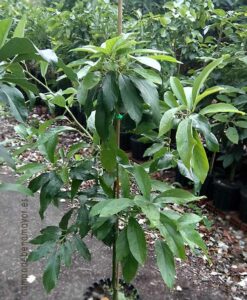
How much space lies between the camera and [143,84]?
84 centimetres

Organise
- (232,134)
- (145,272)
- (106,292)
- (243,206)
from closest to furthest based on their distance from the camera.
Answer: (106,292), (145,272), (232,134), (243,206)

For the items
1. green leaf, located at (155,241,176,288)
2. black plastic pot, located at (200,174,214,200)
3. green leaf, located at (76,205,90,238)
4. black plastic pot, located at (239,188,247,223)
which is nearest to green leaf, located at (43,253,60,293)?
green leaf, located at (76,205,90,238)

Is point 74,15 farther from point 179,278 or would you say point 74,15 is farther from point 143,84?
point 143,84

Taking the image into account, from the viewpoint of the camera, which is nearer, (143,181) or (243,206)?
(143,181)

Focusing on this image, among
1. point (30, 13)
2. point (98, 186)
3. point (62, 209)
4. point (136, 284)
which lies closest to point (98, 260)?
point (136, 284)

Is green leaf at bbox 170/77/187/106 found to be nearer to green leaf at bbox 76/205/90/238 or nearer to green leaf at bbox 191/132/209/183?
green leaf at bbox 191/132/209/183

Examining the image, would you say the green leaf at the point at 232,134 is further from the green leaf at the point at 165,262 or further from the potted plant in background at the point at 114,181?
the green leaf at the point at 165,262

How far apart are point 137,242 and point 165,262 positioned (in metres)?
0.11

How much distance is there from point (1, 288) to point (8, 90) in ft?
4.07

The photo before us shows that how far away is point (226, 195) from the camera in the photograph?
236cm

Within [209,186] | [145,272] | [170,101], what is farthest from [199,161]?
[209,186]

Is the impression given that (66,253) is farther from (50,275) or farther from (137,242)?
(137,242)

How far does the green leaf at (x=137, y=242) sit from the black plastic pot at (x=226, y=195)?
5.16 ft

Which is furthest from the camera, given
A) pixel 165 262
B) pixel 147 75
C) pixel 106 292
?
pixel 106 292
